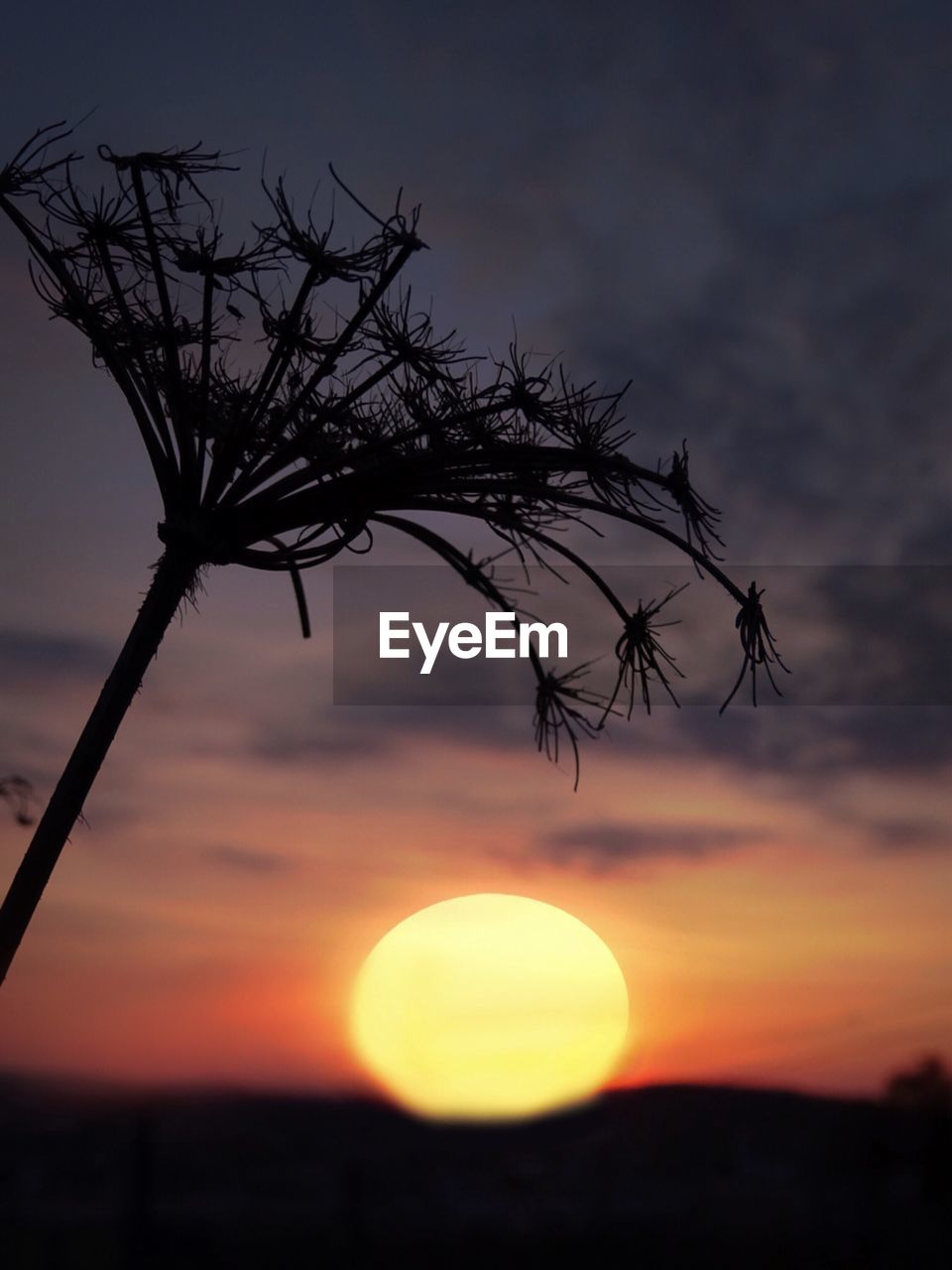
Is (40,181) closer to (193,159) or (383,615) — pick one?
(193,159)

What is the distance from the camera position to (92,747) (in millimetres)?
7520

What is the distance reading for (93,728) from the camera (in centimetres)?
754

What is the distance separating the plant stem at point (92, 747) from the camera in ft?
23.6

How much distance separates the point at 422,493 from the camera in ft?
27.9

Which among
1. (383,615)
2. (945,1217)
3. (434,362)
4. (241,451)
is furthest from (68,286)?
(945,1217)

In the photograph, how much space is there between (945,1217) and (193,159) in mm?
7478

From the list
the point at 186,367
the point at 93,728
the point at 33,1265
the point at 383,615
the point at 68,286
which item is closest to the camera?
the point at 93,728

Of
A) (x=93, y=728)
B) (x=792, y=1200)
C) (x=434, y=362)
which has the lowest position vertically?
(x=792, y=1200)

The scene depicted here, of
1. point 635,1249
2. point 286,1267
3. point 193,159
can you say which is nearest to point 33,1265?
point 286,1267

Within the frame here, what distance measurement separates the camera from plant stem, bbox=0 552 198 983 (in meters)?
7.18

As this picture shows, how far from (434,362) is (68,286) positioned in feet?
7.96

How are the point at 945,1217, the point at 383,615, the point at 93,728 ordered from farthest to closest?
the point at 383,615
the point at 93,728
the point at 945,1217

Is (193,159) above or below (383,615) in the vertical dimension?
above

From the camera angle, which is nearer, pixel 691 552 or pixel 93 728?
pixel 93 728
